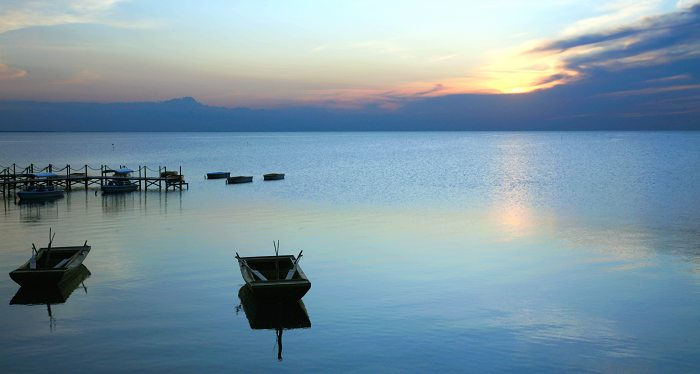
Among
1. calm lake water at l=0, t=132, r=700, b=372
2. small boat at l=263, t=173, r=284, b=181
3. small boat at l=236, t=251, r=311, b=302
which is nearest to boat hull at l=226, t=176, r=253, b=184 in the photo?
small boat at l=263, t=173, r=284, b=181

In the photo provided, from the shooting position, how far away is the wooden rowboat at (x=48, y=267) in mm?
20500

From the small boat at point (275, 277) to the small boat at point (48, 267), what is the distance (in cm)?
644

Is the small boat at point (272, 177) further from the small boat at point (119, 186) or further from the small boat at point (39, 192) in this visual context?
the small boat at point (39, 192)

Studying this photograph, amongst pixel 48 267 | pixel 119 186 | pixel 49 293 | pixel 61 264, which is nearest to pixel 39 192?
pixel 119 186

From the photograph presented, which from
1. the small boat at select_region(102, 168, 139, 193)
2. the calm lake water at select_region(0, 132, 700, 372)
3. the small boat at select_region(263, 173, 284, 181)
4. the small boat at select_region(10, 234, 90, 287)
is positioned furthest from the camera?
the small boat at select_region(263, 173, 284, 181)

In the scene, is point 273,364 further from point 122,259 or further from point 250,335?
point 122,259

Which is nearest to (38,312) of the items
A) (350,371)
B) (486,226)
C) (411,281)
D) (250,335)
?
(250,335)

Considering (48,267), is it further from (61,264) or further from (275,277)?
(275,277)

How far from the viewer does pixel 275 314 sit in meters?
19.0

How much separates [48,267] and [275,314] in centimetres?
935

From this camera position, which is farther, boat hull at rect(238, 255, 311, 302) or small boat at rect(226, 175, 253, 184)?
small boat at rect(226, 175, 253, 184)

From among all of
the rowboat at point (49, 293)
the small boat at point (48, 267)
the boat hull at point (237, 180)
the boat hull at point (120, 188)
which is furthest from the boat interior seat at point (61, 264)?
the boat hull at point (237, 180)

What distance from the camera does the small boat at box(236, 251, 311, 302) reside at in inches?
737

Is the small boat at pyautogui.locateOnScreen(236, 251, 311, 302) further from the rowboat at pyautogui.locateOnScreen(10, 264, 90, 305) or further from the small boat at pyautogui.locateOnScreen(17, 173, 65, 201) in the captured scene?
the small boat at pyautogui.locateOnScreen(17, 173, 65, 201)
